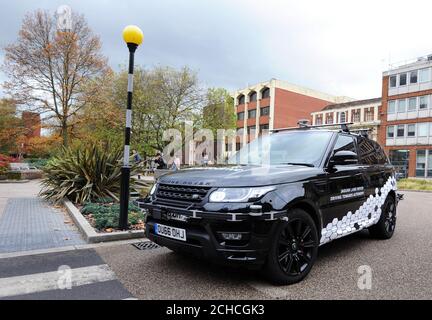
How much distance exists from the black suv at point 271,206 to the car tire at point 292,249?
0.01 m

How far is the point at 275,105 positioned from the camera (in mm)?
57406

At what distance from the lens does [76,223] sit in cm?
666

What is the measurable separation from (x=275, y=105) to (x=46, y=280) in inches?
2204

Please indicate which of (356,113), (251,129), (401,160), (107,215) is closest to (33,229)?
(107,215)

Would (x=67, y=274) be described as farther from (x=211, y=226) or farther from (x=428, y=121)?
(x=428, y=121)

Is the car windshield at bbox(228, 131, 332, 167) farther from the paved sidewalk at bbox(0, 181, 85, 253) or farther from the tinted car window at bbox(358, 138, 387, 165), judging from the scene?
the paved sidewalk at bbox(0, 181, 85, 253)

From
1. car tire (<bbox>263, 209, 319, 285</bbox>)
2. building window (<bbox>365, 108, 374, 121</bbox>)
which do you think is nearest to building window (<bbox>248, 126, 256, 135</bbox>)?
building window (<bbox>365, 108, 374, 121</bbox>)

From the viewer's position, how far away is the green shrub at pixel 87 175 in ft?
29.8

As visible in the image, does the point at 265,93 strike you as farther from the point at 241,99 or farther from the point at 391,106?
the point at 391,106

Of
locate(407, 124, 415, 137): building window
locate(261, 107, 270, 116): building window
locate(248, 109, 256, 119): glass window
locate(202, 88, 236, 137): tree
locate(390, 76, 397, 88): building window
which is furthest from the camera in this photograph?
locate(248, 109, 256, 119): glass window

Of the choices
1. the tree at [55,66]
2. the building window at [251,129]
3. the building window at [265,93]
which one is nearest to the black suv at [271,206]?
the tree at [55,66]

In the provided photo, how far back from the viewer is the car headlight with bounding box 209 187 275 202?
11.2 feet

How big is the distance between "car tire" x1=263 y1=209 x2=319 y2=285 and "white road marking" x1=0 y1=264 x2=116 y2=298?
190 centimetres

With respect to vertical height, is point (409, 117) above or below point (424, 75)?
below
